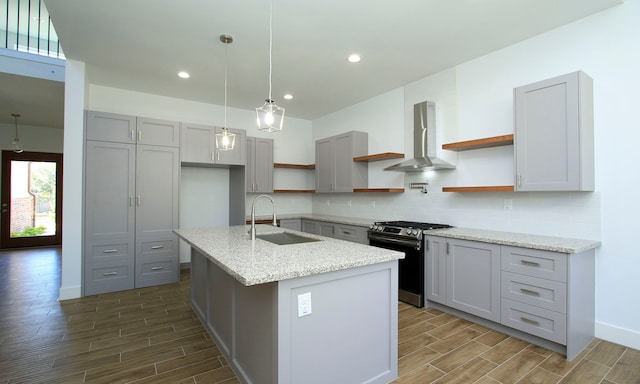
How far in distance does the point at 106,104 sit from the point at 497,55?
A: 16.9 feet

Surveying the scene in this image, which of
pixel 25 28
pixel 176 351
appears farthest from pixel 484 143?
pixel 25 28

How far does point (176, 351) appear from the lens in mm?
2492

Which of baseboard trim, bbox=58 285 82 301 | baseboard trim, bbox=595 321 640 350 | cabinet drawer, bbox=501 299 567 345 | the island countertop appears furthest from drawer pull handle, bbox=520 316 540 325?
baseboard trim, bbox=58 285 82 301

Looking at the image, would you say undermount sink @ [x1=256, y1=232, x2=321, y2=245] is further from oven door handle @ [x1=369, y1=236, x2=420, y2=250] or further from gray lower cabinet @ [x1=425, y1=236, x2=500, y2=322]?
gray lower cabinet @ [x1=425, y1=236, x2=500, y2=322]

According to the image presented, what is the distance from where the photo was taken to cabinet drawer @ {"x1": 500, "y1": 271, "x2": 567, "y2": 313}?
7.85 ft

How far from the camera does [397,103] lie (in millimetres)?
4559

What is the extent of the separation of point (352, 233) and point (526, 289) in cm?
225

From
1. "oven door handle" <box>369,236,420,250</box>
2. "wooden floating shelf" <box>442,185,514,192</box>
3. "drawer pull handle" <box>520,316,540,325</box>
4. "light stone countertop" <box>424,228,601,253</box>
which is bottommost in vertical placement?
"drawer pull handle" <box>520,316,540,325</box>

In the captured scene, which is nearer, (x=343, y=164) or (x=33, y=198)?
(x=343, y=164)

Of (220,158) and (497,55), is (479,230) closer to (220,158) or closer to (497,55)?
(497,55)

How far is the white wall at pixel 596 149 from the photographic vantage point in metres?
2.51

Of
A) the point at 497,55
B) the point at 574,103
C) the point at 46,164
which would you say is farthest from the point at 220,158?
the point at 46,164

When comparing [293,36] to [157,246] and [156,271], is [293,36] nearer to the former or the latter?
[157,246]

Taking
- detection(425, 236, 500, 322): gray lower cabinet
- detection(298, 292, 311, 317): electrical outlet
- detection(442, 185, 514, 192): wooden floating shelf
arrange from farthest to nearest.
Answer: detection(442, 185, 514, 192): wooden floating shelf
detection(425, 236, 500, 322): gray lower cabinet
detection(298, 292, 311, 317): electrical outlet
